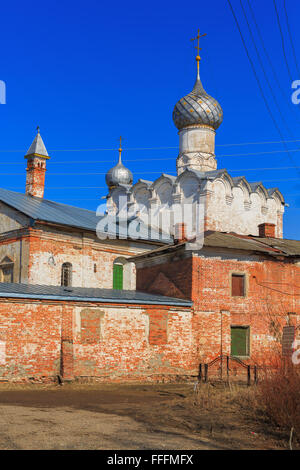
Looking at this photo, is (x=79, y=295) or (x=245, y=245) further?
(x=245, y=245)

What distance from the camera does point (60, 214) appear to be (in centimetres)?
2473

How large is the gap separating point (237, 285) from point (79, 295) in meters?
6.14

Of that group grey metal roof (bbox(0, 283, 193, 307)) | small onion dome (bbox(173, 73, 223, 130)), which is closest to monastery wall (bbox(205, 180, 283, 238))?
small onion dome (bbox(173, 73, 223, 130))

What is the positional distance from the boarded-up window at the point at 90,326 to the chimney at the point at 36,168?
35.5 ft

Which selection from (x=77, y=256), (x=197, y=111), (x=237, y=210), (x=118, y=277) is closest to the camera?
(x=77, y=256)

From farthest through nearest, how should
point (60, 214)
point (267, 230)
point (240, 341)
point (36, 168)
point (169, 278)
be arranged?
point (36, 168) → point (267, 230) → point (60, 214) → point (169, 278) → point (240, 341)

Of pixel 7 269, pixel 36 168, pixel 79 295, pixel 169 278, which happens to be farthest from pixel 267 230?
pixel 7 269

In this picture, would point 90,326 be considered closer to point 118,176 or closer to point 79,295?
point 79,295

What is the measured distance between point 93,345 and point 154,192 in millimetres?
16034

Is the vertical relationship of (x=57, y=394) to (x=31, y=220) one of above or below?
below

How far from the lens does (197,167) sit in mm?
31797

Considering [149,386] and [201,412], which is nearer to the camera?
[201,412]
